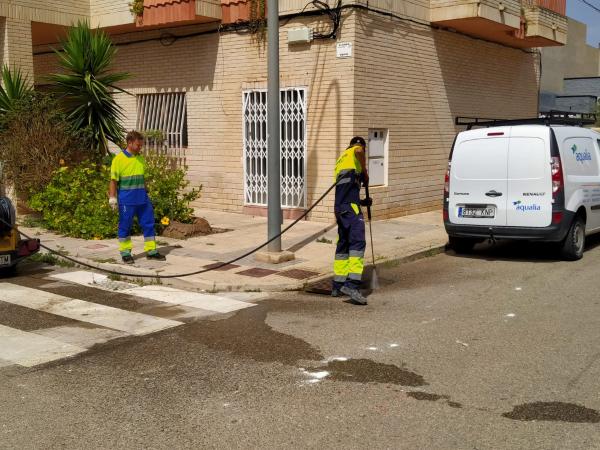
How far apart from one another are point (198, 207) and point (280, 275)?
21.8 ft

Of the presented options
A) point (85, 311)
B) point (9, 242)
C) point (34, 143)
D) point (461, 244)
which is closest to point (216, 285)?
point (85, 311)

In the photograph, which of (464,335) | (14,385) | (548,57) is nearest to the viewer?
(14,385)

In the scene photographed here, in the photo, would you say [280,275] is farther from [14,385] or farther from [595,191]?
[595,191]

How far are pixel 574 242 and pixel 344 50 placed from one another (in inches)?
207

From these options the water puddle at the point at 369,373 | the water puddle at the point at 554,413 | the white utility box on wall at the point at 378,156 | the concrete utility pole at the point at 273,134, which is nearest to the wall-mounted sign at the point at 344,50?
the white utility box on wall at the point at 378,156

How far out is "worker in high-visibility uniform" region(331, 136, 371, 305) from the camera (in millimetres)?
7238

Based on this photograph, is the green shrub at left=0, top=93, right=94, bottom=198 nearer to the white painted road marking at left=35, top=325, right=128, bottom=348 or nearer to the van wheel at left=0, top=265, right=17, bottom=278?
the van wheel at left=0, top=265, right=17, bottom=278

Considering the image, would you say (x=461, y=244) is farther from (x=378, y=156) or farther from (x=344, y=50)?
(x=344, y=50)

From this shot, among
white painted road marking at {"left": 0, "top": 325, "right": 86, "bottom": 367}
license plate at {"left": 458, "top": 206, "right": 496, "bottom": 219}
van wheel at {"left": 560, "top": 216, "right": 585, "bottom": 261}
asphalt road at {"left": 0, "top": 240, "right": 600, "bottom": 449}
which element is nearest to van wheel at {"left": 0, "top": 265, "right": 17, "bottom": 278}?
asphalt road at {"left": 0, "top": 240, "right": 600, "bottom": 449}

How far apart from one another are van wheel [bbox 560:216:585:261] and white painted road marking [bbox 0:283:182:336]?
5706 millimetres

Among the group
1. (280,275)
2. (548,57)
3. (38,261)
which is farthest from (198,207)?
(548,57)

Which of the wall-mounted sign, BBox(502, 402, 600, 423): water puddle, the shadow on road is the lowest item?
BBox(502, 402, 600, 423): water puddle

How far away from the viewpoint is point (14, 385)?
4.78m

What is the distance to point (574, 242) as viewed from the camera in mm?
9461
